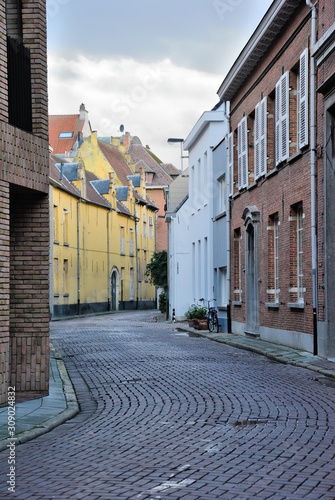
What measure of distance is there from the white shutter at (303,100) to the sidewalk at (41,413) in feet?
28.9

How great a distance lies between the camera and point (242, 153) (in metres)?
28.4

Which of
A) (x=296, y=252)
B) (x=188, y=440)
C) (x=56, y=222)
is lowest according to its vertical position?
(x=188, y=440)

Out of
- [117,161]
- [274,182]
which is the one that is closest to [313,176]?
[274,182]

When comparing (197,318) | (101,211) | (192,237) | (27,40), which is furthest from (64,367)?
(101,211)

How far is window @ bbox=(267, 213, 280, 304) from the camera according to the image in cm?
2430

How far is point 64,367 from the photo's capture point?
17.5m

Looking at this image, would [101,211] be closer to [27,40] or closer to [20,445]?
[27,40]

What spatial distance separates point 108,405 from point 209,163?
967 inches

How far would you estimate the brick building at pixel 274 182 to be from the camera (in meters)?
20.7

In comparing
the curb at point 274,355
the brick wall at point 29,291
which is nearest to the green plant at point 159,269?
the curb at point 274,355

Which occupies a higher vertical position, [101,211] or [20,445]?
[101,211]

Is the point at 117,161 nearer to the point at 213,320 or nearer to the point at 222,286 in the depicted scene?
the point at 222,286

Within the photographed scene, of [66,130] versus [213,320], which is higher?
[66,130]

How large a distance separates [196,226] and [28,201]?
1095 inches
